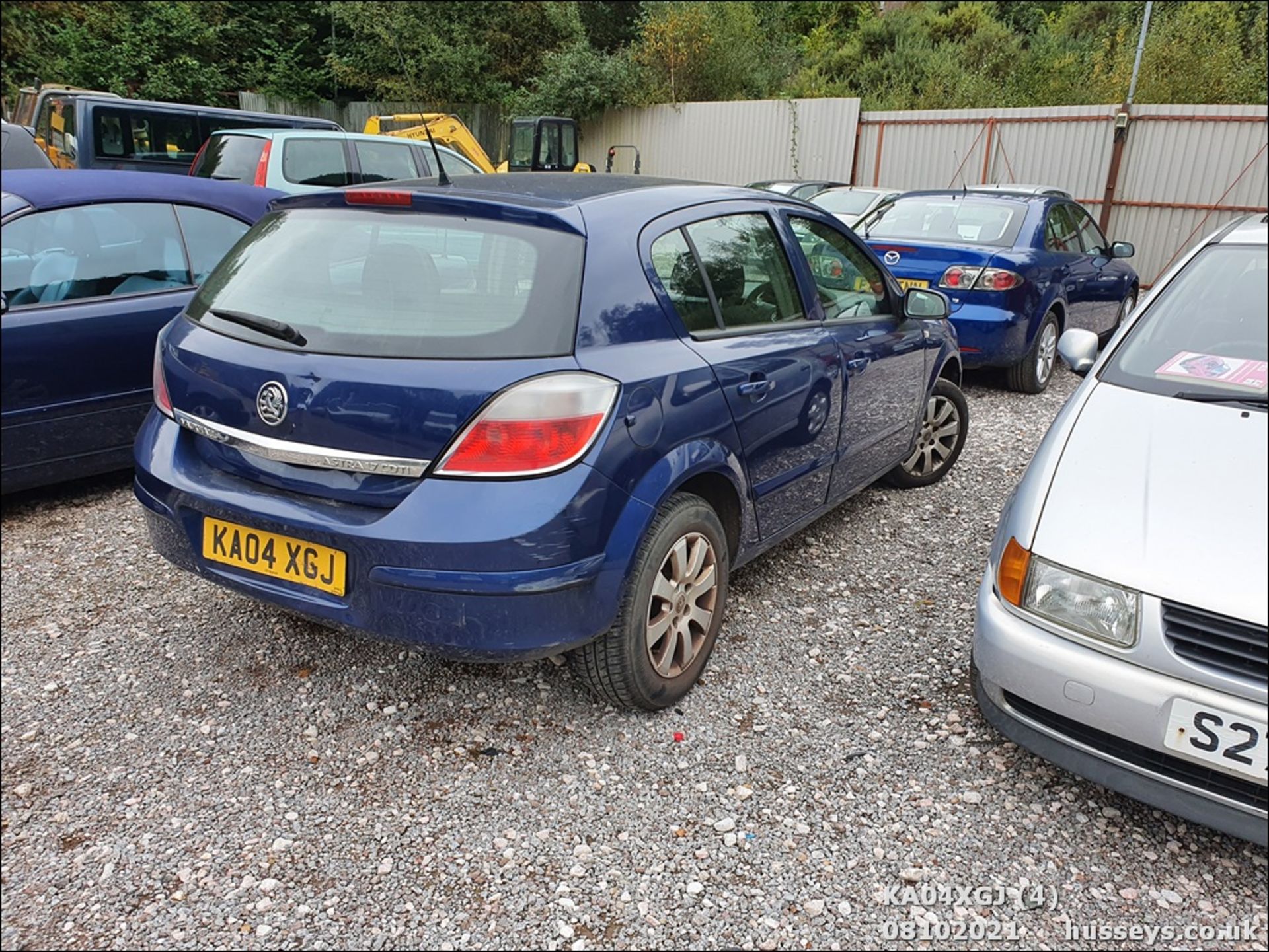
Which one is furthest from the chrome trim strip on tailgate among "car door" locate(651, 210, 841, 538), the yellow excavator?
the yellow excavator

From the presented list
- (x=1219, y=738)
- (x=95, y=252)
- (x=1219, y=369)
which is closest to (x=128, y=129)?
(x=95, y=252)

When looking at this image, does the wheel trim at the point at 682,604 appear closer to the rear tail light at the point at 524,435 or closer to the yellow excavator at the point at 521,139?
the rear tail light at the point at 524,435

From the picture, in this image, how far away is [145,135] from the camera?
9250mm

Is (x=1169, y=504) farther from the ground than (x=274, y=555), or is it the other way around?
(x=1169, y=504)

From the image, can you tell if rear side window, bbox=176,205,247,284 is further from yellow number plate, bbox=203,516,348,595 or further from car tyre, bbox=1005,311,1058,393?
car tyre, bbox=1005,311,1058,393

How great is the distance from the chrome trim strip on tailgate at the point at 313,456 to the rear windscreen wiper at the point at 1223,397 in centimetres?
214

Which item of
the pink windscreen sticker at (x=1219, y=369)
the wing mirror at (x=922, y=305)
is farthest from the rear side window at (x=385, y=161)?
the pink windscreen sticker at (x=1219, y=369)

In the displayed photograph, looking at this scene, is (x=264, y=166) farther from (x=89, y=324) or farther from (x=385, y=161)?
(x=89, y=324)

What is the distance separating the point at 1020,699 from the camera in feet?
7.93

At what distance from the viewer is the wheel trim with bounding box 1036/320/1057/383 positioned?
6.83 meters

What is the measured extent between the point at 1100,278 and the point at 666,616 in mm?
6496

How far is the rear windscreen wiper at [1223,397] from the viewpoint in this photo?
2.47m

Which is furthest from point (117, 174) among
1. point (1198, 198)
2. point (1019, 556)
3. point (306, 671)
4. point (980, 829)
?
point (1198, 198)

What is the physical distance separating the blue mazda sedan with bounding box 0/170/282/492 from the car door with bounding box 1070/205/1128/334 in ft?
21.7
